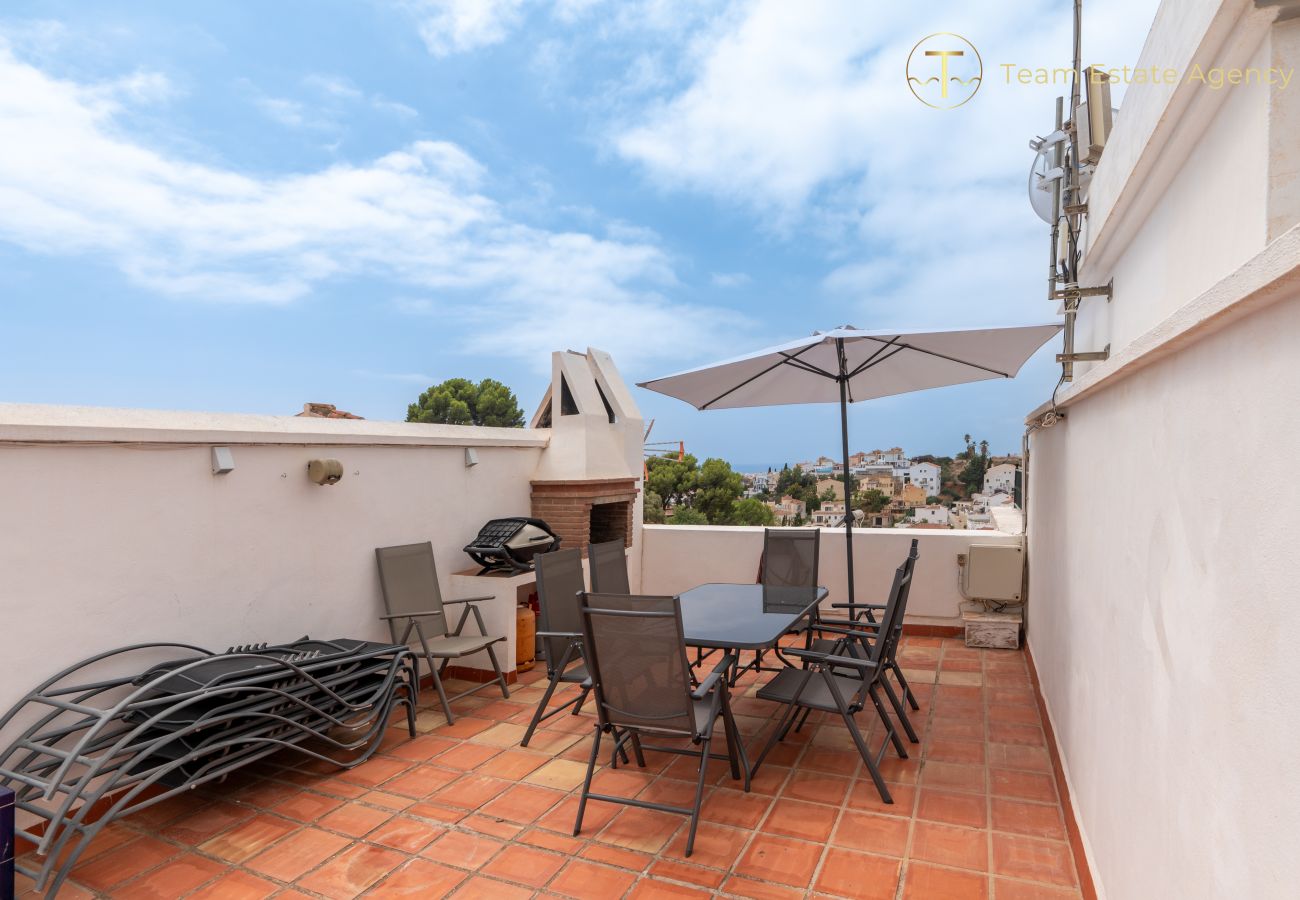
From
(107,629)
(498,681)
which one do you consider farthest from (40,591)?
(498,681)

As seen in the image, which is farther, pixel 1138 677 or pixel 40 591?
pixel 40 591

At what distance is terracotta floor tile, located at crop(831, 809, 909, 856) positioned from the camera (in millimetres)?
3354

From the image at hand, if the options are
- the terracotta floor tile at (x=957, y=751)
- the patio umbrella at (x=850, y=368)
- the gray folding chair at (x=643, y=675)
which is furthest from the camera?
the patio umbrella at (x=850, y=368)

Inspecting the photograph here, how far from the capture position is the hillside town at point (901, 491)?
1000 centimetres

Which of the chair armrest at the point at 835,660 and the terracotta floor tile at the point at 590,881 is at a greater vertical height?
the chair armrest at the point at 835,660

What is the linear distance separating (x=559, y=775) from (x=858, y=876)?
70.2 inches

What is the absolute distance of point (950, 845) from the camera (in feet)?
11.0

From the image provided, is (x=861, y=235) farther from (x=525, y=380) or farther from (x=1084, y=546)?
(x=1084, y=546)

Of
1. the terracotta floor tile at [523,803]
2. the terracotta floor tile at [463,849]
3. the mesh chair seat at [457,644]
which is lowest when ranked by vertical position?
the terracotta floor tile at [463,849]

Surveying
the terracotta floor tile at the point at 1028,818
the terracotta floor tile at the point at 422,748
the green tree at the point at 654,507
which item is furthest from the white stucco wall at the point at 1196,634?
the green tree at the point at 654,507

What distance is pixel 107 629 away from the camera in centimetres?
378

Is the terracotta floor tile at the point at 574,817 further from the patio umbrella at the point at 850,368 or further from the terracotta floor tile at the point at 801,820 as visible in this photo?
the patio umbrella at the point at 850,368

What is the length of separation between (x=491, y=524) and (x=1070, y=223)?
5.16 metres

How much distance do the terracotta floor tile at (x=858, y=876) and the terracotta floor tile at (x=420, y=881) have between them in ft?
5.16
